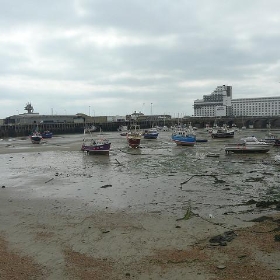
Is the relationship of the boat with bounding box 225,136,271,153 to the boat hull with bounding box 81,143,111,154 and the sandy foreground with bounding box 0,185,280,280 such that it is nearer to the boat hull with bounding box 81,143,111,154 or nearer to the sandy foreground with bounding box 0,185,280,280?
the boat hull with bounding box 81,143,111,154

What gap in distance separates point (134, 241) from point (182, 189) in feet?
32.7

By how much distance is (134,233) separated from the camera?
12883mm

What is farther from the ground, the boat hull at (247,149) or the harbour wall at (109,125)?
the harbour wall at (109,125)

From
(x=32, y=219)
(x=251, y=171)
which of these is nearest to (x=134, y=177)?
(x=251, y=171)

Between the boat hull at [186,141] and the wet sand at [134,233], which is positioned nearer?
the wet sand at [134,233]

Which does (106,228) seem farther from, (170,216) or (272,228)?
(272,228)

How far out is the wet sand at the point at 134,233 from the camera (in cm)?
960

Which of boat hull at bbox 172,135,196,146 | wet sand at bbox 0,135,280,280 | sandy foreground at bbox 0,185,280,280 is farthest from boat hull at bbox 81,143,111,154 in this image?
sandy foreground at bbox 0,185,280,280

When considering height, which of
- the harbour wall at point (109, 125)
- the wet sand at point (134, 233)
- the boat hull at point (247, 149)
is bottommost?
the wet sand at point (134, 233)

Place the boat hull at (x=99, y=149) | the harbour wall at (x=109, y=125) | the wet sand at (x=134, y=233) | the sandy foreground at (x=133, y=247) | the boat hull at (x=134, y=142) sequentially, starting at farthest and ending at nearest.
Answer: the harbour wall at (x=109, y=125) < the boat hull at (x=134, y=142) < the boat hull at (x=99, y=149) < the wet sand at (x=134, y=233) < the sandy foreground at (x=133, y=247)

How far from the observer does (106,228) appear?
13602 millimetres

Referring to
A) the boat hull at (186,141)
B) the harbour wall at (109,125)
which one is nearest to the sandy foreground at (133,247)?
the boat hull at (186,141)

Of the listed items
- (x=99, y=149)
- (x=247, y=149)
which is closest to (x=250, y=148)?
(x=247, y=149)

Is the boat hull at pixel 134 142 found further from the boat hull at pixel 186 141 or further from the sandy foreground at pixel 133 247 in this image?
the sandy foreground at pixel 133 247
